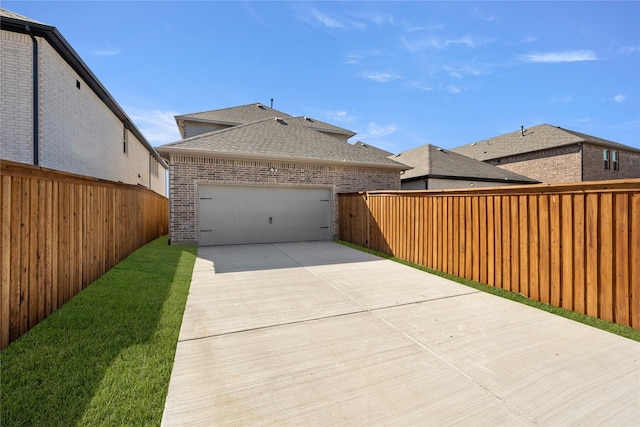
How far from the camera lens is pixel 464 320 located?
3.48 metres

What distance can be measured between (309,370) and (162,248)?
25.0ft

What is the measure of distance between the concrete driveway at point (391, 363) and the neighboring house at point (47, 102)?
6195mm

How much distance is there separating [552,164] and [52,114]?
2857 cm

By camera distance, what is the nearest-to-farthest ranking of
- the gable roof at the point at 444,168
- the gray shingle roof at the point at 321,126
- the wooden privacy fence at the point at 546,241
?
the wooden privacy fence at the point at 546,241 < the gable roof at the point at 444,168 < the gray shingle roof at the point at 321,126

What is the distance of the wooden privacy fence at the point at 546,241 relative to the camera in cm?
326

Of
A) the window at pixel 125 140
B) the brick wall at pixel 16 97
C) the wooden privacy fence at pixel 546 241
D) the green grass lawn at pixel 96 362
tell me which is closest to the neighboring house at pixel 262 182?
the brick wall at pixel 16 97

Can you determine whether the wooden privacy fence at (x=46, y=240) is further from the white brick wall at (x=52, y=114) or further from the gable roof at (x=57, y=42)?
the gable roof at (x=57, y=42)

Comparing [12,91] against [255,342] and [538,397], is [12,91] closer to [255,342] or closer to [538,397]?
[255,342]

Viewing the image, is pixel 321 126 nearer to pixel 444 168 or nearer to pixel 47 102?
pixel 444 168

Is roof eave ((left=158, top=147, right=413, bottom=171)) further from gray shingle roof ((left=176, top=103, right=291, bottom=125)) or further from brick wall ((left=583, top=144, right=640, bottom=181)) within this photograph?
brick wall ((left=583, top=144, right=640, bottom=181))

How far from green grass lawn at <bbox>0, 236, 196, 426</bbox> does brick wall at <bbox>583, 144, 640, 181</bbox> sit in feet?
89.0

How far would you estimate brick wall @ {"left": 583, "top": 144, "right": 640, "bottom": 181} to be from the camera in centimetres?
1986

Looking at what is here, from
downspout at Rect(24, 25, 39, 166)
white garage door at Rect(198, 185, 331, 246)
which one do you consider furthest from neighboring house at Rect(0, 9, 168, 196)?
white garage door at Rect(198, 185, 331, 246)

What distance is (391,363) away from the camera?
2512mm
